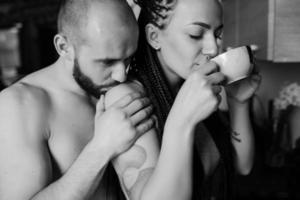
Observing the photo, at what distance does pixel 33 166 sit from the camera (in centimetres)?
75

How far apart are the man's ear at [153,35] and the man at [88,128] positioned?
107mm

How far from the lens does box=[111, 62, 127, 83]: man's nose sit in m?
0.82

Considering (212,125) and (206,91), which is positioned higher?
(206,91)

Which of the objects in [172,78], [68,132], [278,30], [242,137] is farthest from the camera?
[278,30]

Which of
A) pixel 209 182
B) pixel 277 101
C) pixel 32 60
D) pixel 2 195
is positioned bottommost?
pixel 32 60

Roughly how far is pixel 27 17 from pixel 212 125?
18.4ft

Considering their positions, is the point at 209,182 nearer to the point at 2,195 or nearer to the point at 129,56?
the point at 129,56

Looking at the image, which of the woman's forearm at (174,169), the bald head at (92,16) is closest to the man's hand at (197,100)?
the woman's forearm at (174,169)

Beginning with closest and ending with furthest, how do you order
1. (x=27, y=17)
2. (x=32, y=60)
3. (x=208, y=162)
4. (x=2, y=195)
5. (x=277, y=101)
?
(x=2, y=195), (x=208, y=162), (x=277, y=101), (x=32, y=60), (x=27, y=17)

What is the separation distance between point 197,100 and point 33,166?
379 millimetres

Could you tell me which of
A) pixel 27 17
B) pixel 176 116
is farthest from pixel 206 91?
pixel 27 17

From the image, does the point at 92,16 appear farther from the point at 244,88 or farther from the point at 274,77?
the point at 274,77

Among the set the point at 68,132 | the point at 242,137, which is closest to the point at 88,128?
the point at 68,132

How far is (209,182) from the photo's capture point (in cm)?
94
